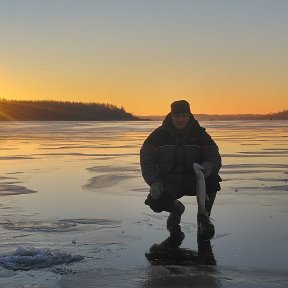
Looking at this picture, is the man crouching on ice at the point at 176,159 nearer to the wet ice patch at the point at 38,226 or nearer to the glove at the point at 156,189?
the glove at the point at 156,189

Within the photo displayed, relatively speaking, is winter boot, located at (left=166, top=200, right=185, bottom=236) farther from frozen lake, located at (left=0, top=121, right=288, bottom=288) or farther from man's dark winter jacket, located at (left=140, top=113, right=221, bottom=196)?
man's dark winter jacket, located at (left=140, top=113, right=221, bottom=196)

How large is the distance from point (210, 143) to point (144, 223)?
1302 mm

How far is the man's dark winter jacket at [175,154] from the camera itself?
252 inches

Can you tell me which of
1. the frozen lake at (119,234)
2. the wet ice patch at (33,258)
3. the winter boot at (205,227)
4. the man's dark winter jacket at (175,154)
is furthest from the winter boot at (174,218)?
the wet ice patch at (33,258)

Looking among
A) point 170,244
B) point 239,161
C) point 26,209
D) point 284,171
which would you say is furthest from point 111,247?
point 239,161

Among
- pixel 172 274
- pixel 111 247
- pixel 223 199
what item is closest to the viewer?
pixel 172 274

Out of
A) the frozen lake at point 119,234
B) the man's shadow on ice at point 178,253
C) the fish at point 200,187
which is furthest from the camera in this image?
the fish at point 200,187

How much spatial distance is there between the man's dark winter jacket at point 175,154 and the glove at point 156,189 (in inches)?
3.3

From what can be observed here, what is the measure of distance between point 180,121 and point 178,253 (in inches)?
64.8

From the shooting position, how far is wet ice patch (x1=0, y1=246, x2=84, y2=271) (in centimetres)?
483

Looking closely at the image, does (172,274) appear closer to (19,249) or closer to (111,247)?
(111,247)

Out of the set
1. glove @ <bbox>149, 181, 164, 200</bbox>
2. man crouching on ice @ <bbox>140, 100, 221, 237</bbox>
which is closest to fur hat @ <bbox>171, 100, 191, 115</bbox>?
man crouching on ice @ <bbox>140, 100, 221, 237</bbox>

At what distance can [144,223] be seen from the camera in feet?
22.3

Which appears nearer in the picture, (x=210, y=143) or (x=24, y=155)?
(x=210, y=143)
